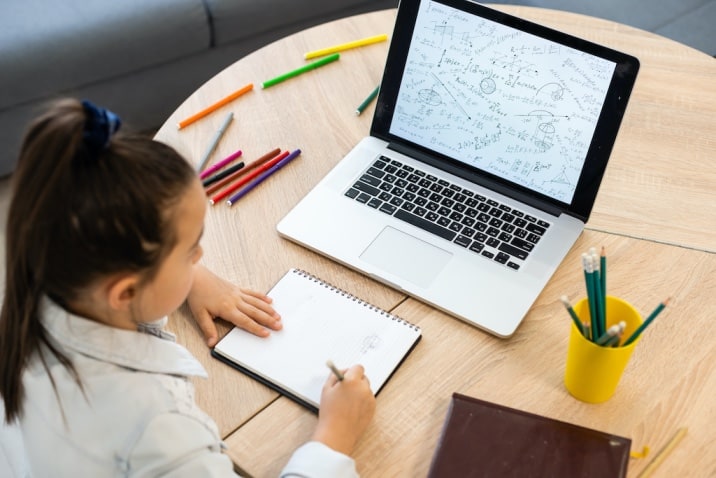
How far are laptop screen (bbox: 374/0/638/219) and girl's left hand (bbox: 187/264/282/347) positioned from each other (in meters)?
0.36

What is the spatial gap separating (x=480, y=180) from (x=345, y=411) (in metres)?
0.43

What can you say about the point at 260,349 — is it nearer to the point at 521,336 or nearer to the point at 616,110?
the point at 521,336

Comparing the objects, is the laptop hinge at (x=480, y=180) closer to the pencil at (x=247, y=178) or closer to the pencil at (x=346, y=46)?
the pencil at (x=247, y=178)

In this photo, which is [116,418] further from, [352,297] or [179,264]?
[352,297]

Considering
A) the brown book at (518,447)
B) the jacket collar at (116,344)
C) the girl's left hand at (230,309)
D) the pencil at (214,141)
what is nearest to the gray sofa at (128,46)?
the pencil at (214,141)

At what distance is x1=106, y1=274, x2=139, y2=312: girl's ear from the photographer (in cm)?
77

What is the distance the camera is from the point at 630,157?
1.21 m

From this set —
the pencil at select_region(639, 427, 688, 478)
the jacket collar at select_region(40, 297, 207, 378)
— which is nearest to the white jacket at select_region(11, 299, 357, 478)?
the jacket collar at select_region(40, 297, 207, 378)

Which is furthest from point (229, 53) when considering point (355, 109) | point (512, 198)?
point (512, 198)

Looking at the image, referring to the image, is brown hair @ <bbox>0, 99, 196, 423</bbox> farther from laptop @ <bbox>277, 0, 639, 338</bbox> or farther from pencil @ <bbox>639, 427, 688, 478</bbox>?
pencil @ <bbox>639, 427, 688, 478</bbox>

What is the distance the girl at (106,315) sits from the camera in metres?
0.71

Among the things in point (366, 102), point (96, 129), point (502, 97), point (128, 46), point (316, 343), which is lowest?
point (128, 46)

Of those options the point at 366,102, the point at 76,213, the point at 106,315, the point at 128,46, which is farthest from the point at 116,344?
the point at 128,46

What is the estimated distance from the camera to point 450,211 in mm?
1104
